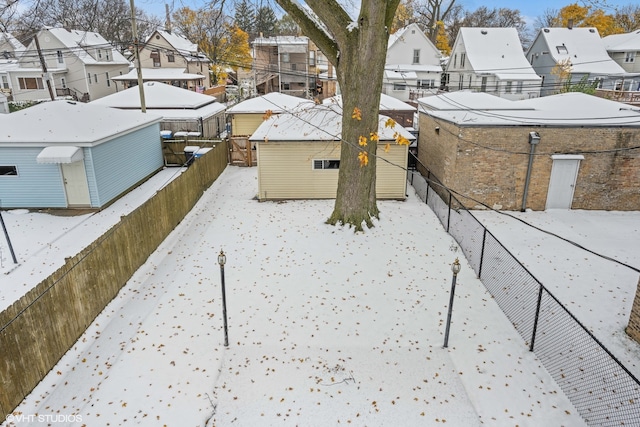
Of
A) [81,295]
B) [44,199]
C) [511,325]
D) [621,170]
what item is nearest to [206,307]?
[81,295]

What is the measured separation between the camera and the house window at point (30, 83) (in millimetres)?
39781

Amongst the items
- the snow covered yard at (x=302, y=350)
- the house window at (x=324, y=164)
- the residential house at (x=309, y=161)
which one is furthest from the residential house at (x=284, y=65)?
the snow covered yard at (x=302, y=350)

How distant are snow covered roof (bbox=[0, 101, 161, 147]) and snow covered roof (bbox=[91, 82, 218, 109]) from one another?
32.2 ft

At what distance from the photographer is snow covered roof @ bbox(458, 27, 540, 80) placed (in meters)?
38.7

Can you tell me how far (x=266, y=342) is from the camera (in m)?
7.42

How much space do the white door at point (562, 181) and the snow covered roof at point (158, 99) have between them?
66.9ft

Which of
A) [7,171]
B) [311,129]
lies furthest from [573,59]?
[7,171]

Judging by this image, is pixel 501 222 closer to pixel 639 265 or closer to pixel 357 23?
pixel 639 265

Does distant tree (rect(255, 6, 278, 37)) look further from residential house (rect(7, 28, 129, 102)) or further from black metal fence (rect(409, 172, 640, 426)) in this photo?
residential house (rect(7, 28, 129, 102))

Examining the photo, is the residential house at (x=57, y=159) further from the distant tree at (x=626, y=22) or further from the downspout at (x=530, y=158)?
the distant tree at (x=626, y=22)

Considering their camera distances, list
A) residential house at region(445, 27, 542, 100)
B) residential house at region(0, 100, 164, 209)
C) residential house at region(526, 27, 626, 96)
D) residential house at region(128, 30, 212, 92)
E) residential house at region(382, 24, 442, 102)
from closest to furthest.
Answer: residential house at region(0, 100, 164, 209) < residential house at region(526, 27, 626, 96) < residential house at region(445, 27, 542, 100) < residential house at region(382, 24, 442, 102) < residential house at region(128, 30, 212, 92)

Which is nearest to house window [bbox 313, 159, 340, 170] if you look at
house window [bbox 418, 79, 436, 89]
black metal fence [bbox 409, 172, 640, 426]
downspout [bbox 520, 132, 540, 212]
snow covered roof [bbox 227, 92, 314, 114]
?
black metal fence [bbox 409, 172, 640, 426]

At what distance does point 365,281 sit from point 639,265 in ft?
24.2

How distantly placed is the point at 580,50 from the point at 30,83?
172 ft
